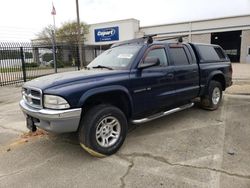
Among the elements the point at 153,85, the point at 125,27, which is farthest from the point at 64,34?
the point at 153,85

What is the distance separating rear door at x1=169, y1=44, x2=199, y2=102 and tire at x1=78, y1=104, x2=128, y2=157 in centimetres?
167

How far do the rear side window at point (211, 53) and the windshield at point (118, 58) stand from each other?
223 centimetres

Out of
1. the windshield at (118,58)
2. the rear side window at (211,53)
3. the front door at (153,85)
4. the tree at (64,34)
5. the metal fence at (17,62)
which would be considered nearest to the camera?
the front door at (153,85)

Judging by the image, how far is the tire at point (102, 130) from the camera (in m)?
3.34

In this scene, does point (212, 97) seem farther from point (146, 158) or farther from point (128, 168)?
point (128, 168)

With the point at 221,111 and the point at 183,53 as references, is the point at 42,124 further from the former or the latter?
the point at 221,111

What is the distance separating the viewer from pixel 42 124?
332 cm

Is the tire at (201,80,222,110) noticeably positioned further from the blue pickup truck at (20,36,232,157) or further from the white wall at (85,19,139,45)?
the white wall at (85,19,139,45)

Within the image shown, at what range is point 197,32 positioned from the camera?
2797cm

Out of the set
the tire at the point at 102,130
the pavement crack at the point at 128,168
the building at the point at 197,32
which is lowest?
the pavement crack at the point at 128,168

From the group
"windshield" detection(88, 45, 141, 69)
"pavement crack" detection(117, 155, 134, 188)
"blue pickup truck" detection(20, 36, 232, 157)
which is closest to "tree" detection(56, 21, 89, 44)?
"windshield" detection(88, 45, 141, 69)

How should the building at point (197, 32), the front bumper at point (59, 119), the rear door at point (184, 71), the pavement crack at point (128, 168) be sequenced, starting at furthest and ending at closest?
the building at point (197, 32), the rear door at point (184, 71), the front bumper at point (59, 119), the pavement crack at point (128, 168)

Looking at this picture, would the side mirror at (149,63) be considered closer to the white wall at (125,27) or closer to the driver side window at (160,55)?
the driver side window at (160,55)

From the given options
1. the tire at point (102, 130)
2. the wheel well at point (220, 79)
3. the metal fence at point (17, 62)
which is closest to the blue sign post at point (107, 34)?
the metal fence at point (17, 62)
